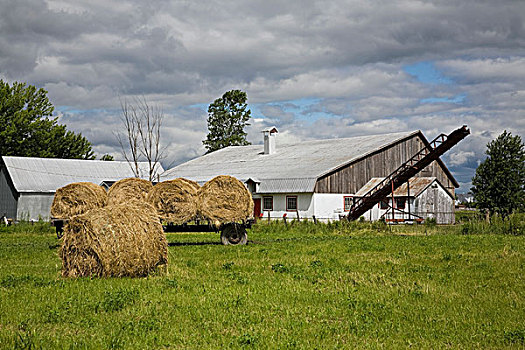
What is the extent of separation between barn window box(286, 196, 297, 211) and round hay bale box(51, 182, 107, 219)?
2221 centimetres

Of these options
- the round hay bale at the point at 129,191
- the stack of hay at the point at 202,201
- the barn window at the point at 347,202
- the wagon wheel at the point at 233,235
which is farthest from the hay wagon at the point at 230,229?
the barn window at the point at 347,202

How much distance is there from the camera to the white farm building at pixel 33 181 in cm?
4681

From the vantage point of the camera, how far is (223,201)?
19969 mm

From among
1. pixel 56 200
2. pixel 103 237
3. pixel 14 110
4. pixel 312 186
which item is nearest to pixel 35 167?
pixel 14 110

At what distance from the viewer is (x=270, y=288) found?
10.6 metres

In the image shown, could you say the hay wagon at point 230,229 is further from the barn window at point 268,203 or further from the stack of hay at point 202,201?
the barn window at point 268,203

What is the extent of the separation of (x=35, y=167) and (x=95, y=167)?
6643 mm

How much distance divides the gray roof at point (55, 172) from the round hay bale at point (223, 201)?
32.0 meters

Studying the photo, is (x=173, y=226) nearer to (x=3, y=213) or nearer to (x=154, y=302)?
(x=154, y=302)

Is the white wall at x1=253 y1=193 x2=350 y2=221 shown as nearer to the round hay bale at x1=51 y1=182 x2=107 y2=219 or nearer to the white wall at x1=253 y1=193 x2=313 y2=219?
the white wall at x1=253 y1=193 x2=313 y2=219

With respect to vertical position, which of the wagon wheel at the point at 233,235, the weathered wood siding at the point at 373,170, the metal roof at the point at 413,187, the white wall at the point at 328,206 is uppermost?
the weathered wood siding at the point at 373,170

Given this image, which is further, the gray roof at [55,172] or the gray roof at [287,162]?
the gray roof at [55,172]

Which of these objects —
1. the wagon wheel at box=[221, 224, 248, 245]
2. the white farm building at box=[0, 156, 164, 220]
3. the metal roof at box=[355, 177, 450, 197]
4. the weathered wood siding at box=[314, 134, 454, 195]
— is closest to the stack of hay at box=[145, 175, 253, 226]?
the wagon wheel at box=[221, 224, 248, 245]

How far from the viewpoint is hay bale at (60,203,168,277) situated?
11.8 metres
